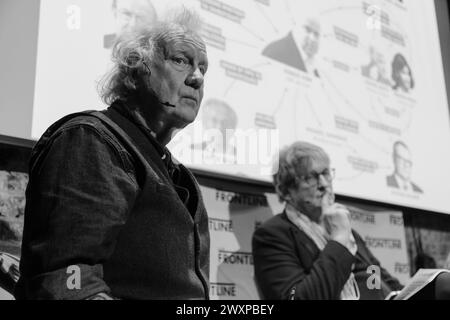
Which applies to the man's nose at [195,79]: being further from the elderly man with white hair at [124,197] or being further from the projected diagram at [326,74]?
the projected diagram at [326,74]

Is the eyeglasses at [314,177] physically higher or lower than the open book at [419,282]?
higher

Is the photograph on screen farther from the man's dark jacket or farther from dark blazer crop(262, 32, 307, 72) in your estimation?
the man's dark jacket

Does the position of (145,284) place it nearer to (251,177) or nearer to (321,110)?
(251,177)

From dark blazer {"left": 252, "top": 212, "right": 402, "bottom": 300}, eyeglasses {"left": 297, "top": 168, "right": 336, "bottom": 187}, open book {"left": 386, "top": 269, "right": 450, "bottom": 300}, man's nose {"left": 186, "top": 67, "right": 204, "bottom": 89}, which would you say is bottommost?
open book {"left": 386, "top": 269, "right": 450, "bottom": 300}

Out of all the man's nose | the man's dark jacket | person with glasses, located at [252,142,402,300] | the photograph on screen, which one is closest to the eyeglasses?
person with glasses, located at [252,142,402,300]

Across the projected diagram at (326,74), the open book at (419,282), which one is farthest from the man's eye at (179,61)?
the open book at (419,282)

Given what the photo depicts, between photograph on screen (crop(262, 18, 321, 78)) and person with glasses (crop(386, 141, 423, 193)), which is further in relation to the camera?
person with glasses (crop(386, 141, 423, 193))

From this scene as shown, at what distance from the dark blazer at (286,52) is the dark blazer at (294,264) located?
622 mm

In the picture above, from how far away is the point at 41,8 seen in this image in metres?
1.73

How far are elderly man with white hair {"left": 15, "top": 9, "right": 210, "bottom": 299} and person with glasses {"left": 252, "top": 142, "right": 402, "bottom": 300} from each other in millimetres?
769

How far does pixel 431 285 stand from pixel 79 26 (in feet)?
3.90

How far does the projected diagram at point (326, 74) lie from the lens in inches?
88.9

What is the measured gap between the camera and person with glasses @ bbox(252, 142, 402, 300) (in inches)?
82.2
